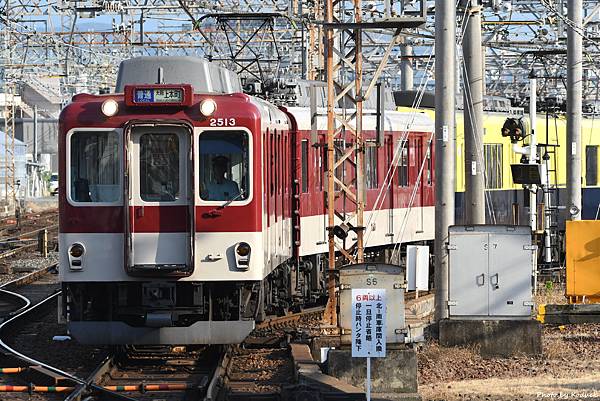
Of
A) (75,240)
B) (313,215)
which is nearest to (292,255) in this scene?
(313,215)

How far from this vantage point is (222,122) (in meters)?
12.8

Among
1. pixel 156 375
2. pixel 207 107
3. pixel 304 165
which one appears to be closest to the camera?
pixel 156 375

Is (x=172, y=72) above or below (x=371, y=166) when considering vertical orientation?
above

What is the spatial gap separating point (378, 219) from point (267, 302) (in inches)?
229

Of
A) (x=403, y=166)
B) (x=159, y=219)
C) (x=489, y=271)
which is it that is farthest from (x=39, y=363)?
(x=403, y=166)

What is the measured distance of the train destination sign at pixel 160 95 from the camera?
12.8 m

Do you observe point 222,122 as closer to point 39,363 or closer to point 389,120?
point 39,363

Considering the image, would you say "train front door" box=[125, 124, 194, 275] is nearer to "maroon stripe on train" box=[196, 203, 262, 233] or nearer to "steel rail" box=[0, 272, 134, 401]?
"maroon stripe on train" box=[196, 203, 262, 233]

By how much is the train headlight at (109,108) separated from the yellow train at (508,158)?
11.8 m

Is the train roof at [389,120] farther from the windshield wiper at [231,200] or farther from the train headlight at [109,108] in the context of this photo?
the train headlight at [109,108]

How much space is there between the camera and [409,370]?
446 inches

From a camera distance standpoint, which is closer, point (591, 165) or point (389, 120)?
point (389, 120)

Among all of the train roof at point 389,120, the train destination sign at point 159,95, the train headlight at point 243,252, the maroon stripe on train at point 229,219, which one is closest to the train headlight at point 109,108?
the train destination sign at point 159,95

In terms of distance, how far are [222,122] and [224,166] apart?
Result: 1.49 feet
